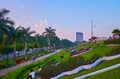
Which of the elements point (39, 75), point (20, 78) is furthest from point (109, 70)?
point (20, 78)

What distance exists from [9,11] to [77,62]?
2478 cm

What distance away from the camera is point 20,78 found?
36.3 metres

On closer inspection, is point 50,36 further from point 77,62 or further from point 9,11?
point 77,62

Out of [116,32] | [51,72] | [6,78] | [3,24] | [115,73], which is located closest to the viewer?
[115,73]

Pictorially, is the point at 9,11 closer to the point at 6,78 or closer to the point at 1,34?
the point at 1,34

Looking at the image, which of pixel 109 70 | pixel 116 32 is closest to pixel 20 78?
pixel 109 70

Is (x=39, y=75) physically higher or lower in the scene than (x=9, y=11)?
lower

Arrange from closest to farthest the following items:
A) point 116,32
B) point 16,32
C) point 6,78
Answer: point 6,78
point 116,32
point 16,32

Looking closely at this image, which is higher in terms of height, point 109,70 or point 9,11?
point 9,11

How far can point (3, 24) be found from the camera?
49188mm

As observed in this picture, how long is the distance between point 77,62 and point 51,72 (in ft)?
8.83

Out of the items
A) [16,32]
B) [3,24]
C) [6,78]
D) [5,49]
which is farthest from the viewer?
[5,49]

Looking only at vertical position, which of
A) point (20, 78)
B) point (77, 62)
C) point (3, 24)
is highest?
point (3, 24)

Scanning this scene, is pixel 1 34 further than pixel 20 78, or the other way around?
pixel 1 34
